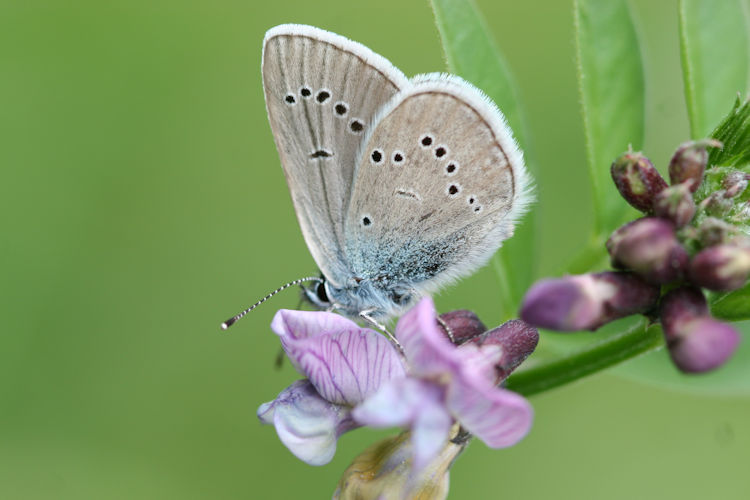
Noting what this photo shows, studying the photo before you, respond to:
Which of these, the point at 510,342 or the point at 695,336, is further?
the point at 510,342

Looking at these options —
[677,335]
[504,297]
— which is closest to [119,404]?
[504,297]

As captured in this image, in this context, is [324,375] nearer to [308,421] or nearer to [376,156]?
[308,421]

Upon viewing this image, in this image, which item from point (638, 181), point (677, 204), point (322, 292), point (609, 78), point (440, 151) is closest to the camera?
point (677, 204)

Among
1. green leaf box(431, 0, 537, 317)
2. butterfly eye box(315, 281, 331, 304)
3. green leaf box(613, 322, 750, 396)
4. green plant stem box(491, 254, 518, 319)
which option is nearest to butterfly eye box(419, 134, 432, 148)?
green leaf box(431, 0, 537, 317)

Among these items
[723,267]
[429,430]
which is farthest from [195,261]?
[723,267]

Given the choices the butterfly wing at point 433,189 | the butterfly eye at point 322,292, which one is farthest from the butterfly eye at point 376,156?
the butterfly eye at point 322,292

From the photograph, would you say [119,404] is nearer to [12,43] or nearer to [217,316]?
[217,316]

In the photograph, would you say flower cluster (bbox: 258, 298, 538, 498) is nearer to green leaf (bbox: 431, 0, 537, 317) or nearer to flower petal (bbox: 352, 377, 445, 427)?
flower petal (bbox: 352, 377, 445, 427)
